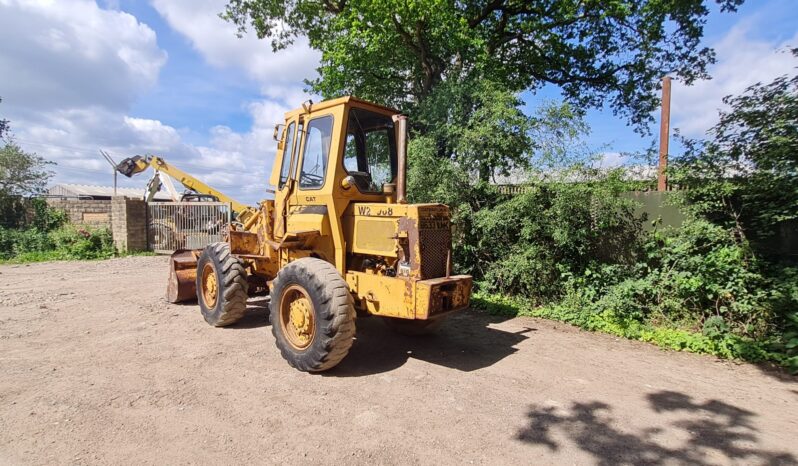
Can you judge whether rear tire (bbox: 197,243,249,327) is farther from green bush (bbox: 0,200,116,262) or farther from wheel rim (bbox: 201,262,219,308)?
green bush (bbox: 0,200,116,262)

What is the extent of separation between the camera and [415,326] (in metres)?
5.63

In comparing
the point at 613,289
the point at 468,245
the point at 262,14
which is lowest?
the point at 613,289

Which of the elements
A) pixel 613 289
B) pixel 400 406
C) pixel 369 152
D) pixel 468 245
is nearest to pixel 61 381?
pixel 400 406

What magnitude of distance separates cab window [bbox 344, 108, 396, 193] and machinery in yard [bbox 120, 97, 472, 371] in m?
0.01

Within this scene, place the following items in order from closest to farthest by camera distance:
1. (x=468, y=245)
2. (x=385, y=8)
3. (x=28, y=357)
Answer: (x=28, y=357) → (x=468, y=245) → (x=385, y=8)

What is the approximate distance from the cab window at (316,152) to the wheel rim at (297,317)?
4.22 ft

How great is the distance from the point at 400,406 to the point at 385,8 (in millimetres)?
7921

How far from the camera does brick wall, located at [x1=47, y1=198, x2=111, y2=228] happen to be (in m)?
15.5

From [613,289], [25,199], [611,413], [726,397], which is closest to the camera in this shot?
[611,413]

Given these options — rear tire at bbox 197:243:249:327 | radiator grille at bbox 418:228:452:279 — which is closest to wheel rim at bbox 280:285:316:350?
radiator grille at bbox 418:228:452:279

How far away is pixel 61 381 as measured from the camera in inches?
166

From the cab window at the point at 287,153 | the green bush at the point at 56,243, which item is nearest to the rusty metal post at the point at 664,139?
the cab window at the point at 287,153

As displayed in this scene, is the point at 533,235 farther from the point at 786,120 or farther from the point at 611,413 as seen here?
the point at 611,413

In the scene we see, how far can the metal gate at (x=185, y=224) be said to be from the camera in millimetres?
13766
